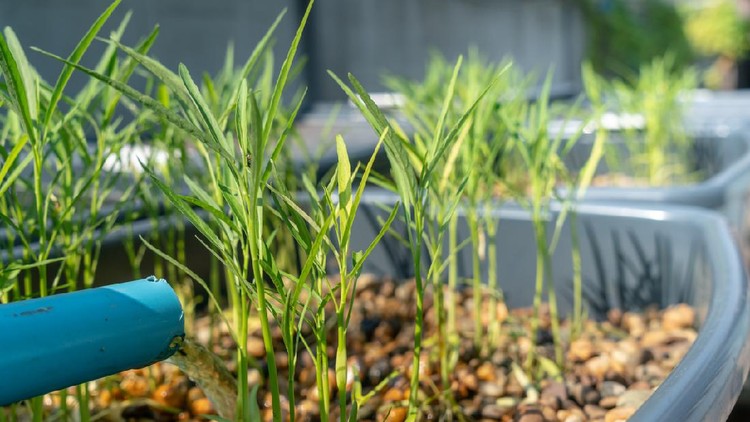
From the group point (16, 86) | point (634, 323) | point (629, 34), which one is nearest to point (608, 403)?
point (634, 323)

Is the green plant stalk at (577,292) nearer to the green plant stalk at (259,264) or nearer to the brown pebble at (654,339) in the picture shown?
the brown pebble at (654,339)

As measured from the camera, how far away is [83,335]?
399 mm

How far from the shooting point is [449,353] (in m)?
0.87

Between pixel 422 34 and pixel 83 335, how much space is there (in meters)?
5.37

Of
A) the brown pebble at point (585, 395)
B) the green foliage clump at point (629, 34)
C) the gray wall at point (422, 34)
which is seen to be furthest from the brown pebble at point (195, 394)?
the green foliage clump at point (629, 34)

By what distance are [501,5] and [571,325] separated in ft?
20.3

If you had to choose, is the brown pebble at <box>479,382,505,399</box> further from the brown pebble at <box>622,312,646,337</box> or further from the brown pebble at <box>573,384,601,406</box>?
the brown pebble at <box>622,312,646,337</box>

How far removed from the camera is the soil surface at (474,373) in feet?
2.49

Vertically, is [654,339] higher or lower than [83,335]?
lower

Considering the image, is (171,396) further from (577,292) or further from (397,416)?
(577,292)

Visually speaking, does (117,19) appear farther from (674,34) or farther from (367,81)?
(674,34)

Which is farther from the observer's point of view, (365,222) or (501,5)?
(501,5)

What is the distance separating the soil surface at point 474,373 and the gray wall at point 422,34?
11.1 feet

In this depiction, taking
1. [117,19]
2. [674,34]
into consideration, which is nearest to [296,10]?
[117,19]
